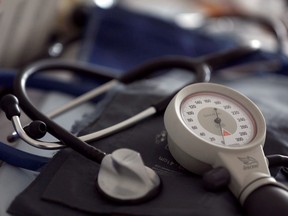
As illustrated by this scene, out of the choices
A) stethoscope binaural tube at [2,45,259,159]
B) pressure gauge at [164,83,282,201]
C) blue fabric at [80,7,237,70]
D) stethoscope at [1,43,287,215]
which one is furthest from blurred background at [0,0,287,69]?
pressure gauge at [164,83,282,201]

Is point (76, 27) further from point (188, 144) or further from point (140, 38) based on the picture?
point (188, 144)

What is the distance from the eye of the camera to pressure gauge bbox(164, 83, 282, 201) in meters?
0.57

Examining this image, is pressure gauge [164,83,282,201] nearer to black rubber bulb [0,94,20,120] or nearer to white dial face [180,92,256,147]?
white dial face [180,92,256,147]

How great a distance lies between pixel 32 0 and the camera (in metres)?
0.92

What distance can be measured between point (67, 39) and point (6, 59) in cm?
18

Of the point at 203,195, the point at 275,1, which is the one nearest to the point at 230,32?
the point at 275,1

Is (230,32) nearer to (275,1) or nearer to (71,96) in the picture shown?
(275,1)

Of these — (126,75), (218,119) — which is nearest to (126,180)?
(218,119)

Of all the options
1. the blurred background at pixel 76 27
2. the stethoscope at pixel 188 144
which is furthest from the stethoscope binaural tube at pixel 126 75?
the blurred background at pixel 76 27

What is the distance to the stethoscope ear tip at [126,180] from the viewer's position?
559 millimetres

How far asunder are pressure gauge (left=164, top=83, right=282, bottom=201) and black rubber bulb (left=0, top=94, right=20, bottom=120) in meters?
0.18

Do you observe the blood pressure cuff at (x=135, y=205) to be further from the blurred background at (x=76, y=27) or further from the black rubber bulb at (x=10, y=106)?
the blurred background at (x=76, y=27)

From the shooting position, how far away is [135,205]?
1.82ft

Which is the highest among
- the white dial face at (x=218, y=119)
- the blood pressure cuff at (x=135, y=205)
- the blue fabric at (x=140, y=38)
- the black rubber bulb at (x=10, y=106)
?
the black rubber bulb at (x=10, y=106)
